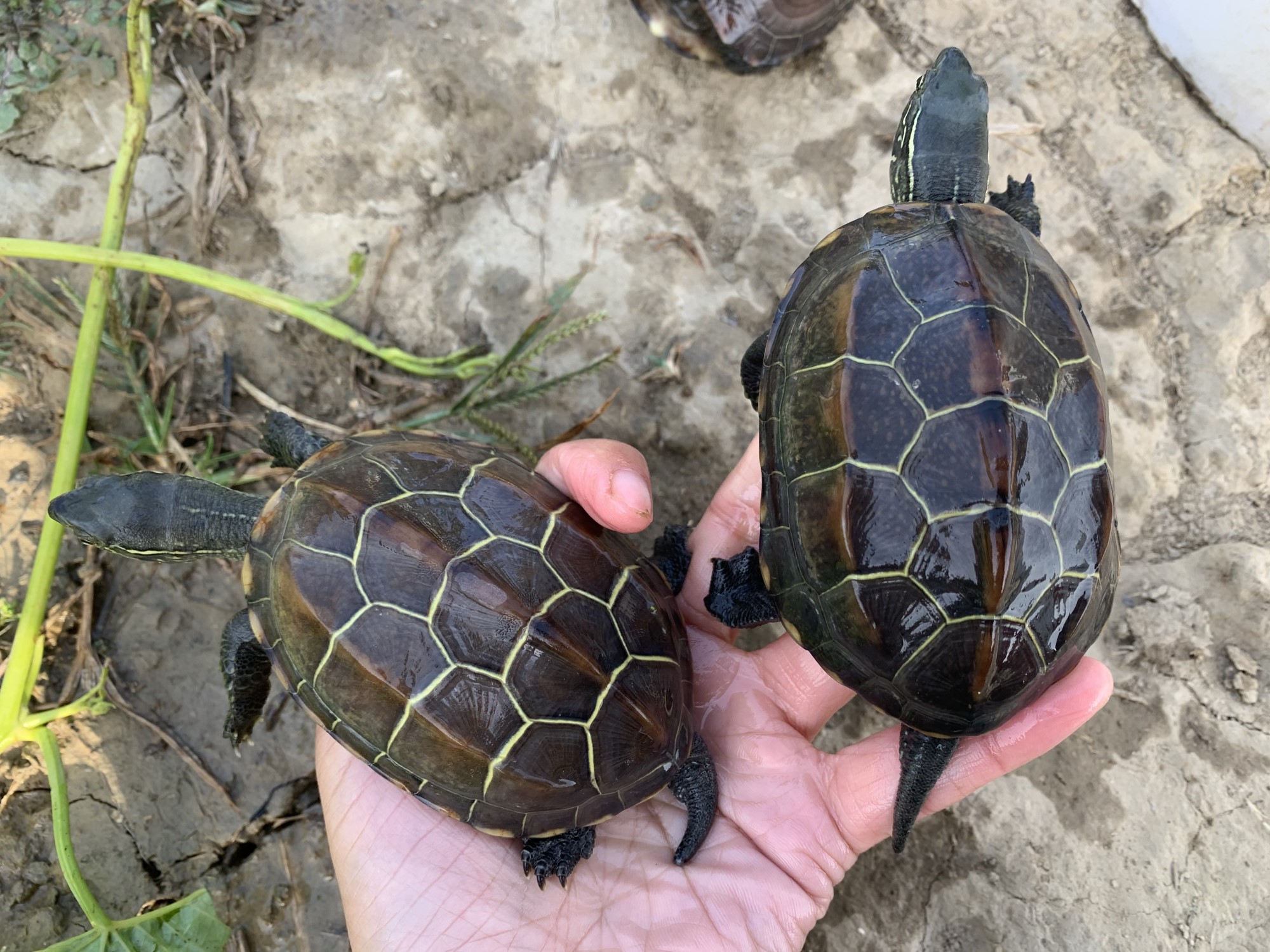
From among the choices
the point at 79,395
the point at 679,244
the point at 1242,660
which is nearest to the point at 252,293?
the point at 79,395

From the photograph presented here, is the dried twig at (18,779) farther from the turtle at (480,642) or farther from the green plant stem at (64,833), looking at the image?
the turtle at (480,642)

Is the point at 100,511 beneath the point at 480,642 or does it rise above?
beneath

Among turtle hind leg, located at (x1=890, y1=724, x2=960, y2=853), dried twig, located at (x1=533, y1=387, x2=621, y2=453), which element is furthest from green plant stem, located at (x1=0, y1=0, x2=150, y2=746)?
turtle hind leg, located at (x1=890, y1=724, x2=960, y2=853)

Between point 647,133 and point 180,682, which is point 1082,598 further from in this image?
point 180,682

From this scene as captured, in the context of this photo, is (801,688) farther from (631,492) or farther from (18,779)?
(18,779)

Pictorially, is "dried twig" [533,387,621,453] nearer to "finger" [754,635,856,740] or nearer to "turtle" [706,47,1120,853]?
"turtle" [706,47,1120,853]

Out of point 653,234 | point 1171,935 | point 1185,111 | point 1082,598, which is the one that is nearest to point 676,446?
point 653,234
